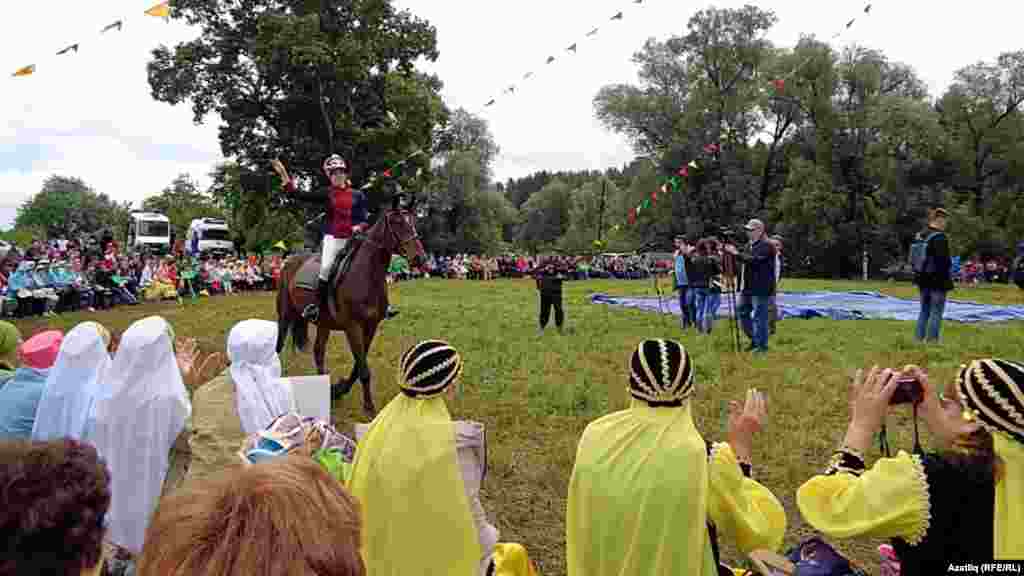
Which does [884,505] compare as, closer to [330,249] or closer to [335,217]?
[330,249]

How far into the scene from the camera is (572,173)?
11325 centimetres

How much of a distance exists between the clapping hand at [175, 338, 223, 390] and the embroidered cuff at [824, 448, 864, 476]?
12.8 ft

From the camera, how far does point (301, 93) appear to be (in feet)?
97.8

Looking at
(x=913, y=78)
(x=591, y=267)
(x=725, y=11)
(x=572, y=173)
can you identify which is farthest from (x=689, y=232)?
(x=572, y=173)

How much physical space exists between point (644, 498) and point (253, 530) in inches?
75.1

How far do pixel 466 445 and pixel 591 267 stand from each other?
38.4 metres

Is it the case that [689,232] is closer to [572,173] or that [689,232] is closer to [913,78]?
[913,78]

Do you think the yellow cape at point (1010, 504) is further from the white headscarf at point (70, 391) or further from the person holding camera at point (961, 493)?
the white headscarf at point (70, 391)

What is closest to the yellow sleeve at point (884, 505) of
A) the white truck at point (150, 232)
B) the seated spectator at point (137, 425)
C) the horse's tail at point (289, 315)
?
the seated spectator at point (137, 425)

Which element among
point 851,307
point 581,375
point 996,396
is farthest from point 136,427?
point 851,307

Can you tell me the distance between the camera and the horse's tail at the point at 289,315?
35.3ft

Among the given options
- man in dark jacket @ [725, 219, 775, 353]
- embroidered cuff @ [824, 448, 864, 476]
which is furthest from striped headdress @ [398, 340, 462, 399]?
man in dark jacket @ [725, 219, 775, 353]

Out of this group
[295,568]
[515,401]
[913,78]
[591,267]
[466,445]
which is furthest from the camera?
[913,78]

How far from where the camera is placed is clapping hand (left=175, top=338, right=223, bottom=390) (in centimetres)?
482
